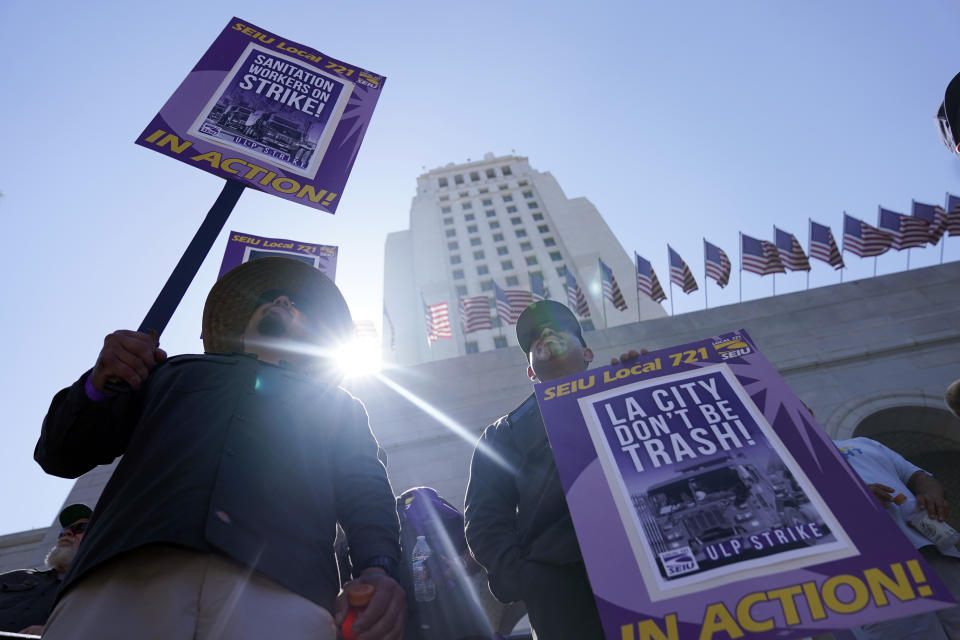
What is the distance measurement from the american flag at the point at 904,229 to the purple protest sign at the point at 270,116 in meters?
14.4

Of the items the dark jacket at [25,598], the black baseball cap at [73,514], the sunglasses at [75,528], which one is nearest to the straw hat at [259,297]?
the dark jacket at [25,598]

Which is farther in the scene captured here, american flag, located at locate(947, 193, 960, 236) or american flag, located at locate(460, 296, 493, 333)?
american flag, located at locate(460, 296, 493, 333)

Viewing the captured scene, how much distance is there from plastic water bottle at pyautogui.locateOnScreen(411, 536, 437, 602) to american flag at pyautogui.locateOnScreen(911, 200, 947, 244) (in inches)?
621

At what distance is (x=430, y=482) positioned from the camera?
9.48 meters

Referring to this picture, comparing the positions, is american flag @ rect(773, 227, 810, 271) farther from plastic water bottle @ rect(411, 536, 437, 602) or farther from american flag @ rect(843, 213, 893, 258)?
plastic water bottle @ rect(411, 536, 437, 602)

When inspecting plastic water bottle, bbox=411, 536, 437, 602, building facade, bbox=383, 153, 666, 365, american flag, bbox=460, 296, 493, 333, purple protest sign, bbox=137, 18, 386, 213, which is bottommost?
plastic water bottle, bbox=411, 536, 437, 602

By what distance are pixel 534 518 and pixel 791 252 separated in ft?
47.0

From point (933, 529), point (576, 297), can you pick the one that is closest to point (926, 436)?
point (933, 529)

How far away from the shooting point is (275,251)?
726 centimetres

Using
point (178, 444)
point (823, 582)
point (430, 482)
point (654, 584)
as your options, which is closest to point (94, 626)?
point (178, 444)

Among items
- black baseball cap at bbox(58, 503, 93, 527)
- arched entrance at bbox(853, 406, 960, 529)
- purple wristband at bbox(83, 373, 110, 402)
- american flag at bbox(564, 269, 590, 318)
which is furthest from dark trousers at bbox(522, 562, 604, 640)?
american flag at bbox(564, 269, 590, 318)

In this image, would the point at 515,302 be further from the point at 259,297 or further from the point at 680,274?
the point at 259,297

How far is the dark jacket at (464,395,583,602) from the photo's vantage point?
8.02 feet

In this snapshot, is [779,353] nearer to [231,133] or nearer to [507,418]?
[507,418]
